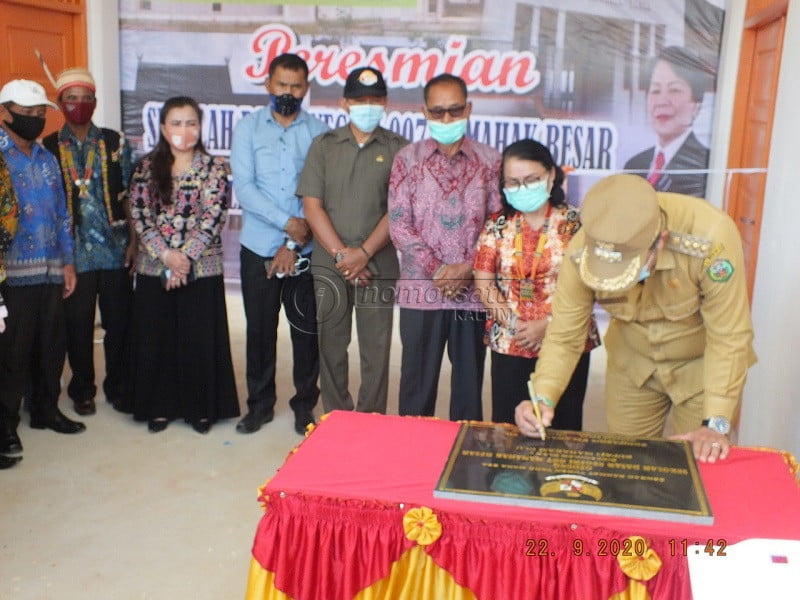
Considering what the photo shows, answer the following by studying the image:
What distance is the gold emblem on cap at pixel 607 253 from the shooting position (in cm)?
183

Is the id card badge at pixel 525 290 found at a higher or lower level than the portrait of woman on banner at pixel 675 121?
lower

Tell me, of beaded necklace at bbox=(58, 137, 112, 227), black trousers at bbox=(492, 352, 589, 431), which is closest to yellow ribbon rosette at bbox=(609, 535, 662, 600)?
black trousers at bbox=(492, 352, 589, 431)

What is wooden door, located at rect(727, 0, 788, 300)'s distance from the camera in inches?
163

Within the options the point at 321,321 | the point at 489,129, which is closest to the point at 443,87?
the point at 321,321

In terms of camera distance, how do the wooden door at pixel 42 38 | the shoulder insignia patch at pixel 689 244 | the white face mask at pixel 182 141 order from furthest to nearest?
the wooden door at pixel 42 38, the white face mask at pixel 182 141, the shoulder insignia patch at pixel 689 244

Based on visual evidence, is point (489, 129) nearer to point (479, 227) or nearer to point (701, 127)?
point (701, 127)

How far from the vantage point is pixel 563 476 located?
5.79 ft

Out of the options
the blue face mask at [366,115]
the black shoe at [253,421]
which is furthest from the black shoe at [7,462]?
the blue face mask at [366,115]

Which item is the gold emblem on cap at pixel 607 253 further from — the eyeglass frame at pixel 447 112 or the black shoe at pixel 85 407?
the black shoe at pixel 85 407

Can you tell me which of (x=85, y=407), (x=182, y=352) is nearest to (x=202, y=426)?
(x=182, y=352)

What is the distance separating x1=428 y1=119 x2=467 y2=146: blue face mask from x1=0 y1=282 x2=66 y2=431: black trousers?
1766 millimetres

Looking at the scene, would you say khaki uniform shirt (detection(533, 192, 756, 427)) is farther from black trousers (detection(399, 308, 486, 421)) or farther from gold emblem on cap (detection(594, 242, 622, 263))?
black trousers (detection(399, 308, 486, 421))

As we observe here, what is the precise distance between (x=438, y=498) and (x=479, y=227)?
67.4 inches

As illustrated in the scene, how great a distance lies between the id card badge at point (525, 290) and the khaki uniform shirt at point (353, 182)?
85 centimetres
